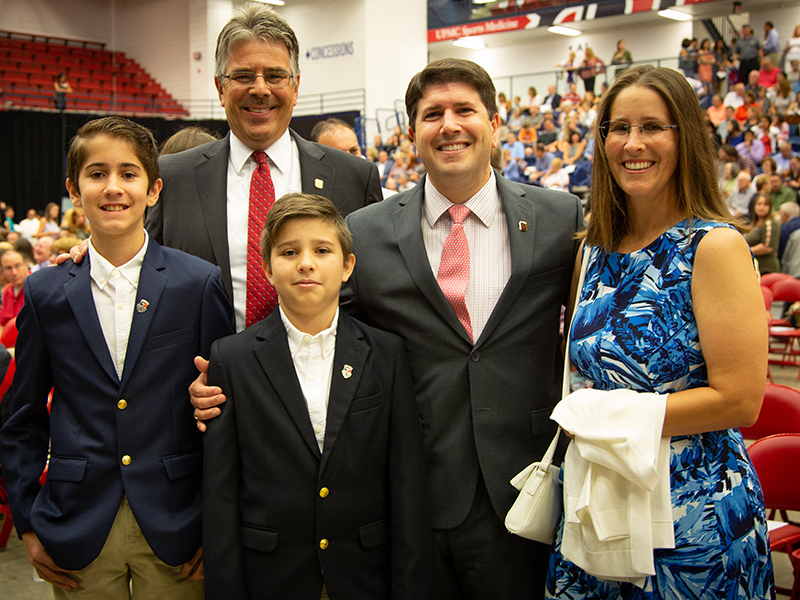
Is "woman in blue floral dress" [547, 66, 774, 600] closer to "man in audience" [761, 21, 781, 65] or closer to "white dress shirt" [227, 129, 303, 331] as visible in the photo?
"white dress shirt" [227, 129, 303, 331]

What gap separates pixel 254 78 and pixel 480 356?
1018 millimetres

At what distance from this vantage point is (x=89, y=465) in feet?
5.34

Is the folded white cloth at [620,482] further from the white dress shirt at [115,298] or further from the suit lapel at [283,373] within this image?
the white dress shirt at [115,298]

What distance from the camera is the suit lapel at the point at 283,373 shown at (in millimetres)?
1608

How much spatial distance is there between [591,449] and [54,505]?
1266 mm

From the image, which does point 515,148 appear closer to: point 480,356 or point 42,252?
point 42,252

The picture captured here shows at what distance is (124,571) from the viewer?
5.52 feet

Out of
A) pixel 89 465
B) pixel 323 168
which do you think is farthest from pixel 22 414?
pixel 323 168

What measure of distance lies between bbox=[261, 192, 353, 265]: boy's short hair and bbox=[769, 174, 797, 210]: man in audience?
8.58 meters

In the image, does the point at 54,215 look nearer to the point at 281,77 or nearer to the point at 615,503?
the point at 281,77

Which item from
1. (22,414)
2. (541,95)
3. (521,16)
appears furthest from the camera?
(521,16)

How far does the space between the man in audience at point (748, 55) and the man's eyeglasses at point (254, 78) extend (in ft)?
45.8

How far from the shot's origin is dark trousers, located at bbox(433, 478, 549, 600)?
1745mm

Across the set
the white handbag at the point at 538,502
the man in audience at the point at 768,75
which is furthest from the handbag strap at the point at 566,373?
the man in audience at the point at 768,75
